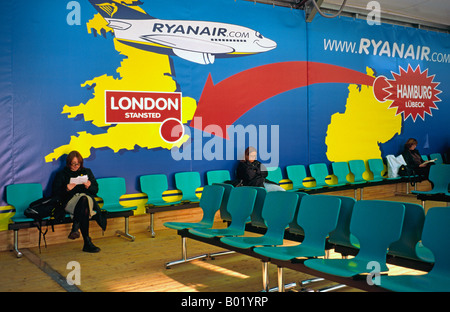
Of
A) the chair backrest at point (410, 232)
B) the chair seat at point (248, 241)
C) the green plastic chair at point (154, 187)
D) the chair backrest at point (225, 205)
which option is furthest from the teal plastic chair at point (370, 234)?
the green plastic chair at point (154, 187)

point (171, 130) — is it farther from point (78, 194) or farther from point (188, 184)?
point (78, 194)

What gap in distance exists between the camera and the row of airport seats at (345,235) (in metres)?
3.10

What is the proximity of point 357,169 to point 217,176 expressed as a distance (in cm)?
322

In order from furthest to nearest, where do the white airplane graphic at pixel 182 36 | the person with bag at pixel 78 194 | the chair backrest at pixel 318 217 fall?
1. the white airplane graphic at pixel 182 36
2. the person with bag at pixel 78 194
3. the chair backrest at pixel 318 217

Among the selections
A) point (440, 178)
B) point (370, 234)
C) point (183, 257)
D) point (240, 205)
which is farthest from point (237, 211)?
point (440, 178)

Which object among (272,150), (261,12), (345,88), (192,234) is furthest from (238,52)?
(192,234)

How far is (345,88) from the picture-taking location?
356 inches

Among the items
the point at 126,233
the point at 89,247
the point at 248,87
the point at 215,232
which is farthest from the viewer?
the point at 248,87

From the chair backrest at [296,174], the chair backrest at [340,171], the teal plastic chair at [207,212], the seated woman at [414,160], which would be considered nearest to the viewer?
the teal plastic chair at [207,212]

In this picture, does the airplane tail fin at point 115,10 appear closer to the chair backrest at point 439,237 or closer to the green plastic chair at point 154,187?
the green plastic chair at point 154,187

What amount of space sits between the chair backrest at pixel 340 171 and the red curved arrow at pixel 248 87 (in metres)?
1.62

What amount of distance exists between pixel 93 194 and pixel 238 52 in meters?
3.42

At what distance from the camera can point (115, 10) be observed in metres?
6.48

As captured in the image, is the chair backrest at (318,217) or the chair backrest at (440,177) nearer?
the chair backrest at (318,217)
